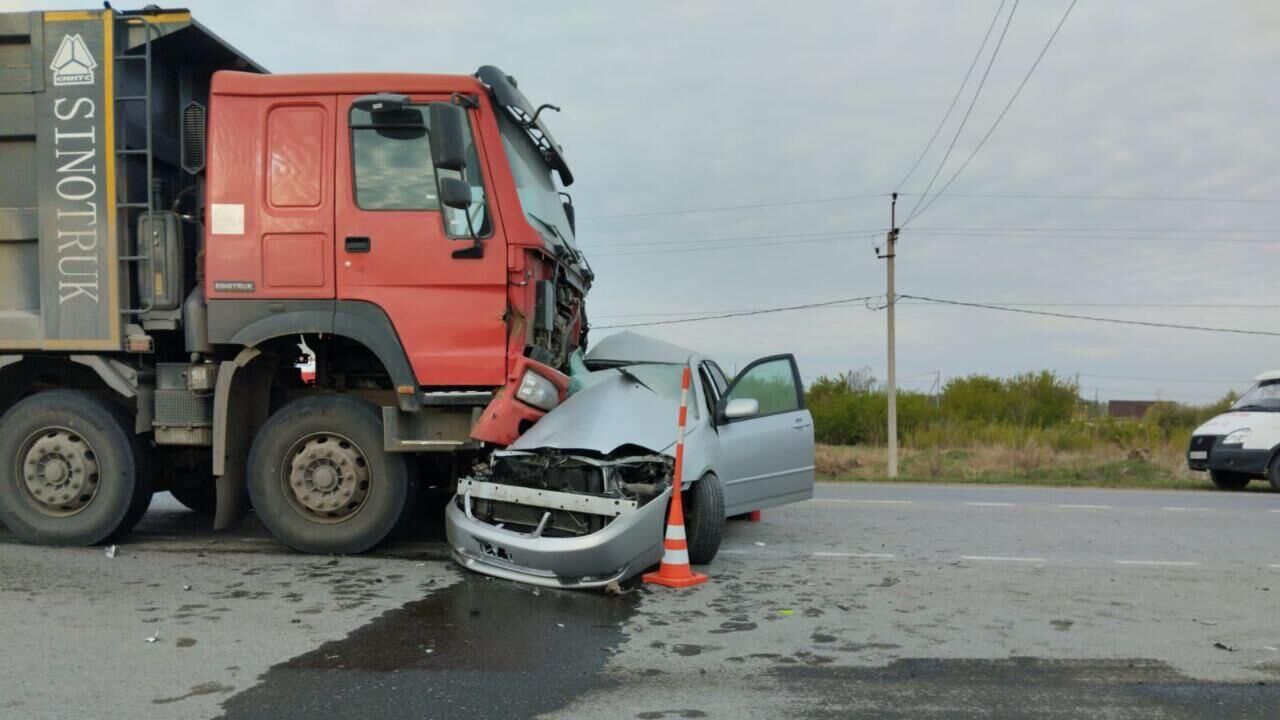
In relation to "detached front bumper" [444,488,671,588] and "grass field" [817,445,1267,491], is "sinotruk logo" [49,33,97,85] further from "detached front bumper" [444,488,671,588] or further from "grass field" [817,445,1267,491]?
"grass field" [817,445,1267,491]

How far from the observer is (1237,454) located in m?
15.2

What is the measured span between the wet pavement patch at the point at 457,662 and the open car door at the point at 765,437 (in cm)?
189

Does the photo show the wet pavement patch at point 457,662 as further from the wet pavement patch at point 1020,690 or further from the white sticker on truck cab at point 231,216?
the white sticker on truck cab at point 231,216

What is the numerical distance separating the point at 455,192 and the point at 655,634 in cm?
310

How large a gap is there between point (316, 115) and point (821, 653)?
489 centimetres

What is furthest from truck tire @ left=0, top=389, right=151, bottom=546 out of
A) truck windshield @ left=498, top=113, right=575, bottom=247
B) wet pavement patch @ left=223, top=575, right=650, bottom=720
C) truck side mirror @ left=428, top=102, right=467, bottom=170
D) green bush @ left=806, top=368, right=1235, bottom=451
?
green bush @ left=806, top=368, right=1235, bottom=451

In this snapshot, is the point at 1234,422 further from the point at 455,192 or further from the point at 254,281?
the point at 254,281

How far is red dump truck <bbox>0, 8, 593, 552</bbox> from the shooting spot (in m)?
6.54

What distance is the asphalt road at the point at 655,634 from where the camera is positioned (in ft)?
13.3

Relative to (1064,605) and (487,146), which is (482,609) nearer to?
(487,146)

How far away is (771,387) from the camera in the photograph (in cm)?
803

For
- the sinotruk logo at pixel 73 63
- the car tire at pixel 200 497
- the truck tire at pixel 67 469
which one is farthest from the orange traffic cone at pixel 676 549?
the sinotruk logo at pixel 73 63

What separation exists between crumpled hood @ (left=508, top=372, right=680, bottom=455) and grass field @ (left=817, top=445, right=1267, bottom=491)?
12.0 metres

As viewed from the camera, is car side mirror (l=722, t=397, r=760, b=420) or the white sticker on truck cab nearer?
the white sticker on truck cab
